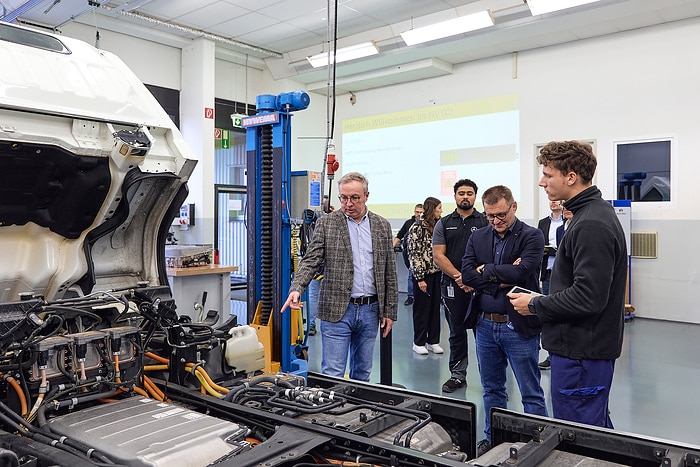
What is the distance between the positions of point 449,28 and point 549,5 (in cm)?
127

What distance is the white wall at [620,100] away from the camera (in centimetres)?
689

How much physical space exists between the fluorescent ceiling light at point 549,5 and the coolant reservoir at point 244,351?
522 centimetres

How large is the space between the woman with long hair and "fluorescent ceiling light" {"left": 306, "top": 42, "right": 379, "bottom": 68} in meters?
3.32

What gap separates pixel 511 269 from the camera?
303cm

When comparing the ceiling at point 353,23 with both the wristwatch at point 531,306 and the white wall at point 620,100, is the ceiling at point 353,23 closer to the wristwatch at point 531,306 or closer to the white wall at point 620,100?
the white wall at point 620,100

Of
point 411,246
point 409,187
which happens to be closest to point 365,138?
point 409,187

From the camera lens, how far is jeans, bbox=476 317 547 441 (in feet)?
9.55

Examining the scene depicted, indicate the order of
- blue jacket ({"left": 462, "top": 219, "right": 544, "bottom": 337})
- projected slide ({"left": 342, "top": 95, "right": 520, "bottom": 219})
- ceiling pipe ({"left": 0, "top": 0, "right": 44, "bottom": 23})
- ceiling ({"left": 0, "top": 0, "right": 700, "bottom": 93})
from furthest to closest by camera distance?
projected slide ({"left": 342, "top": 95, "right": 520, "bottom": 219}) < ceiling ({"left": 0, "top": 0, "right": 700, "bottom": 93}) < ceiling pipe ({"left": 0, "top": 0, "right": 44, "bottom": 23}) < blue jacket ({"left": 462, "top": 219, "right": 544, "bottom": 337})

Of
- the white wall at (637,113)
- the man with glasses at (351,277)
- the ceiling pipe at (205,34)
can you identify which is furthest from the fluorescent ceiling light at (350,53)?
the man with glasses at (351,277)

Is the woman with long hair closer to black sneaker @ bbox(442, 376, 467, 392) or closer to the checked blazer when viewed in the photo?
black sneaker @ bbox(442, 376, 467, 392)

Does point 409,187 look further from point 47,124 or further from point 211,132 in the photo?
point 47,124

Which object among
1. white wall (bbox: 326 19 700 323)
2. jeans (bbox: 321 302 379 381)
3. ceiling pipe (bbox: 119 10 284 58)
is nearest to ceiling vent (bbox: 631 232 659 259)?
white wall (bbox: 326 19 700 323)

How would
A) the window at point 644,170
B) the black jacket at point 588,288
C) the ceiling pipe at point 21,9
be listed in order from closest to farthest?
the black jacket at point 588,288, the ceiling pipe at point 21,9, the window at point 644,170

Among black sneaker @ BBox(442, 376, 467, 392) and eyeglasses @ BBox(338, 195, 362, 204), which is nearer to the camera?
eyeglasses @ BBox(338, 195, 362, 204)
